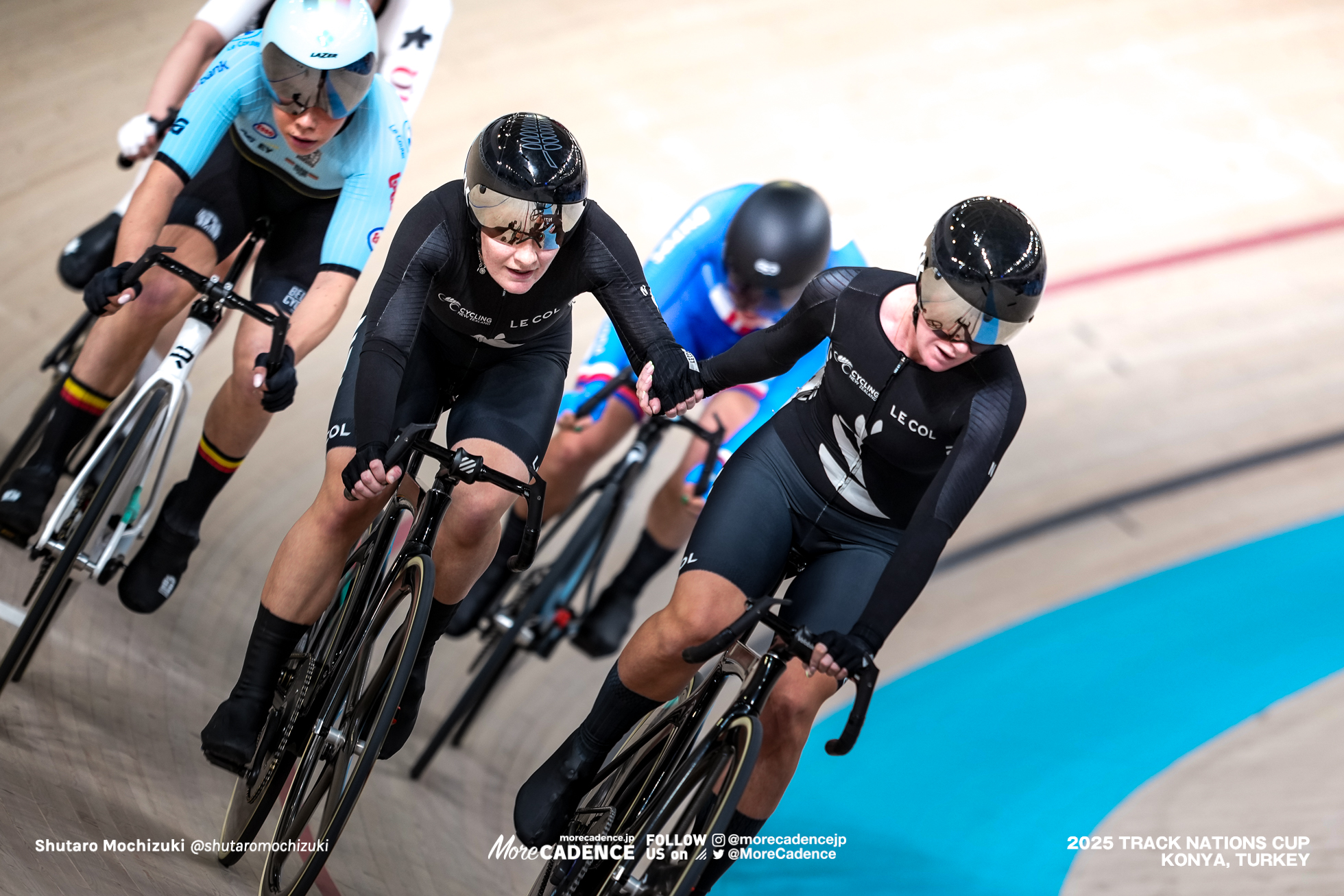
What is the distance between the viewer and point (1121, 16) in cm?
844

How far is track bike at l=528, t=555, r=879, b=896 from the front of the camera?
247 cm

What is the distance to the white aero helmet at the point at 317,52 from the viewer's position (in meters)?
3.05

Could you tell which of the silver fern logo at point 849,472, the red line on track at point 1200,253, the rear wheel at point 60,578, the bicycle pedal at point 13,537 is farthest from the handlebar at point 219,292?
the red line on track at point 1200,253

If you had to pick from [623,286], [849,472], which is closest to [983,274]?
[849,472]

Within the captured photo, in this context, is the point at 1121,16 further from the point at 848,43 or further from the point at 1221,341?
the point at 1221,341

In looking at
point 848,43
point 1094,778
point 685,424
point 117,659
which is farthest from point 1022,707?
point 848,43

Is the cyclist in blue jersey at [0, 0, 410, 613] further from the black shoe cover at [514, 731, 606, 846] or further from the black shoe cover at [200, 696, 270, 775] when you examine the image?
the black shoe cover at [514, 731, 606, 846]

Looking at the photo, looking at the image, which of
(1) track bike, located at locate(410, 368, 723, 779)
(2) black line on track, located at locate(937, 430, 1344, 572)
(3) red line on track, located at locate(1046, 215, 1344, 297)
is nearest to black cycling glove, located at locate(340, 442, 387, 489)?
(1) track bike, located at locate(410, 368, 723, 779)

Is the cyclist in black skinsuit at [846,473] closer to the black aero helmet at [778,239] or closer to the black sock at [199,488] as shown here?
the black aero helmet at [778,239]

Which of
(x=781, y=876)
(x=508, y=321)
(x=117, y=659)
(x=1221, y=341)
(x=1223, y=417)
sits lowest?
(x=117, y=659)

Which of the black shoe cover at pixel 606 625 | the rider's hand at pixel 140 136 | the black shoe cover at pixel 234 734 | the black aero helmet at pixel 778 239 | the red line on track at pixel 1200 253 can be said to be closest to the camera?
the black shoe cover at pixel 234 734

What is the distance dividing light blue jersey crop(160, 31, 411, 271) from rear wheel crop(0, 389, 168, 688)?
2.29 ft

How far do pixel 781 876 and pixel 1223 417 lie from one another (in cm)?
360

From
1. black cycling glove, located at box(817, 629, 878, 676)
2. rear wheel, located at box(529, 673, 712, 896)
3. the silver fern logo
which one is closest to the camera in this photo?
black cycling glove, located at box(817, 629, 878, 676)
